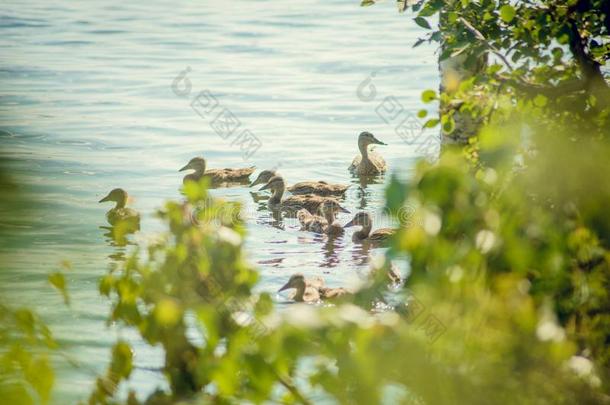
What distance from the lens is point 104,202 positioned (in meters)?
10.2

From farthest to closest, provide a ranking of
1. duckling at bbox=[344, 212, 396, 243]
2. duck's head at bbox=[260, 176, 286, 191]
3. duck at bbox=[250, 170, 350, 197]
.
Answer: duck at bbox=[250, 170, 350, 197]
duck's head at bbox=[260, 176, 286, 191]
duckling at bbox=[344, 212, 396, 243]

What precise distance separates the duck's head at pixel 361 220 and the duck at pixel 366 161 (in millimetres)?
2309

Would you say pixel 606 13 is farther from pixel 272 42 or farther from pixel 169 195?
pixel 272 42

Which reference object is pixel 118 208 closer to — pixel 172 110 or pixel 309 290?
pixel 309 290

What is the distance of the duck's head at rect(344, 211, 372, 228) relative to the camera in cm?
957

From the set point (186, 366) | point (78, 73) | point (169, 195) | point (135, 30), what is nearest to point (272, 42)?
point (135, 30)

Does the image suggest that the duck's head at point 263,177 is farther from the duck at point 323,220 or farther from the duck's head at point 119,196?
the duck's head at point 119,196

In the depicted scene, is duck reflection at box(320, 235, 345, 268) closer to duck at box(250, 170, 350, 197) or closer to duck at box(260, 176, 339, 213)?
duck at box(260, 176, 339, 213)

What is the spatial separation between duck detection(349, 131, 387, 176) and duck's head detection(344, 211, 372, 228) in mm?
2309

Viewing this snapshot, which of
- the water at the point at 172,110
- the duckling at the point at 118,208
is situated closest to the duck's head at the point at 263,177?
the water at the point at 172,110

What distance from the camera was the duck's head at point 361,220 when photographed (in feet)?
31.4

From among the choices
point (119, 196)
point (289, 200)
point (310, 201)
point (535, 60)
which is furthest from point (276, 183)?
point (535, 60)

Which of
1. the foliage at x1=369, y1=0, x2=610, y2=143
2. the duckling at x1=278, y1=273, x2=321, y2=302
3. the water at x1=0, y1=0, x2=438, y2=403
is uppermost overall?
the foliage at x1=369, y1=0, x2=610, y2=143

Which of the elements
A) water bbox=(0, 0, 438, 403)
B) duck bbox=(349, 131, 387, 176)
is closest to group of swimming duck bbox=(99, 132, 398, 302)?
duck bbox=(349, 131, 387, 176)
